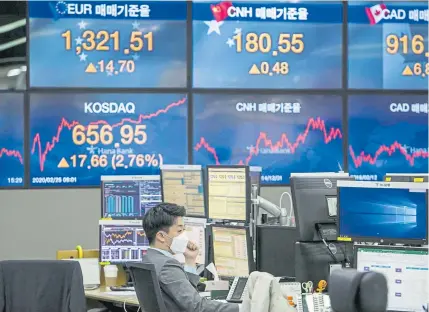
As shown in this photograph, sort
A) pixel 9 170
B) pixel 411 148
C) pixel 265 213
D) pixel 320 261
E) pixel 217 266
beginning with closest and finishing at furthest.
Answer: pixel 320 261 < pixel 217 266 < pixel 265 213 < pixel 9 170 < pixel 411 148

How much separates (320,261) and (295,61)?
3033mm

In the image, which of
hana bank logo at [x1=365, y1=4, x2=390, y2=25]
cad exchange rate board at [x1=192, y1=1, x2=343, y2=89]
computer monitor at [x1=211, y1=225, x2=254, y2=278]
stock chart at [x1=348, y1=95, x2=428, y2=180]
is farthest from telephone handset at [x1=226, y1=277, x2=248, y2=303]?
hana bank logo at [x1=365, y1=4, x2=390, y2=25]

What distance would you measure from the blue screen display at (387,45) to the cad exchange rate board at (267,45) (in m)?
0.14

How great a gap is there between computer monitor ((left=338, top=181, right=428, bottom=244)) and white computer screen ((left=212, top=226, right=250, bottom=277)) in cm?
88

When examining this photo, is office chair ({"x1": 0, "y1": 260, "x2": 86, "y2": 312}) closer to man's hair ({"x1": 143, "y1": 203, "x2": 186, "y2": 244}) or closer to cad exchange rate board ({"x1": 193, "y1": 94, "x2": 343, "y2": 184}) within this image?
man's hair ({"x1": 143, "y1": 203, "x2": 186, "y2": 244})

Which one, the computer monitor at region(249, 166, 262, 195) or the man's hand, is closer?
the man's hand

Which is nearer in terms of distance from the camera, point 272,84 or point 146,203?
point 146,203

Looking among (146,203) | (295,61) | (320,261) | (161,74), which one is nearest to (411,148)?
(295,61)

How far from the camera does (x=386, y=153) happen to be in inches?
283

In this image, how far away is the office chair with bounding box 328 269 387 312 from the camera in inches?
83.0

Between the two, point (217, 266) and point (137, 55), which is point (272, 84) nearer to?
point (137, 55)

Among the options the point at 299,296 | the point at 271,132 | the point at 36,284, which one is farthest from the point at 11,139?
the point at 299,296

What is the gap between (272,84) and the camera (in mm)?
7059

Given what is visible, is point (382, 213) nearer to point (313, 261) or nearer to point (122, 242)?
point (313, 261)
